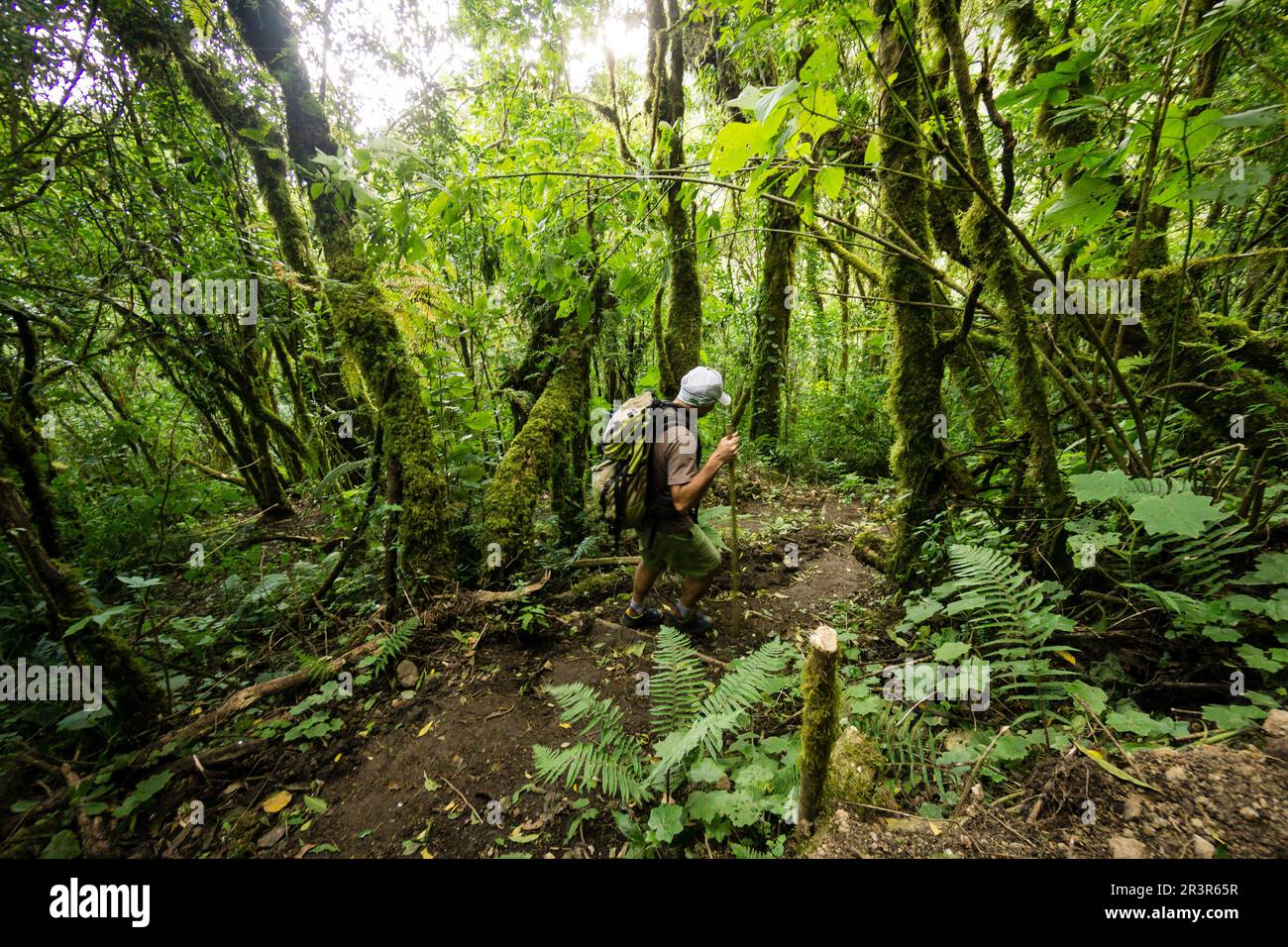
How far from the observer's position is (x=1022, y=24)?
3.82m

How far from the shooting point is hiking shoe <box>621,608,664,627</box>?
445 centimetres

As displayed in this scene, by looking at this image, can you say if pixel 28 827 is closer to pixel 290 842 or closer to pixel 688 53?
pixel 290 842

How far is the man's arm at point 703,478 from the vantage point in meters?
3.65

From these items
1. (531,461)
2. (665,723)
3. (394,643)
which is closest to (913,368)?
(665,723)

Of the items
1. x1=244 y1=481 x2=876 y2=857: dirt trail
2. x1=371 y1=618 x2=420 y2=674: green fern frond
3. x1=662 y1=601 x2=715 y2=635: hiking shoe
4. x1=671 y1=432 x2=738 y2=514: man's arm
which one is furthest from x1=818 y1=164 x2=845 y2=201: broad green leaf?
x1=371 y1=618 x2=420 y2=674: green fern frond

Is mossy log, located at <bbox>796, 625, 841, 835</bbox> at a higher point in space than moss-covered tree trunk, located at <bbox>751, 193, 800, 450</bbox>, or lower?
lower

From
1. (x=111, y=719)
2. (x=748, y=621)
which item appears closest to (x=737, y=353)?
(x=748, y=621)

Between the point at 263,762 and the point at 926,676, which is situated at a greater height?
the point at 926,676

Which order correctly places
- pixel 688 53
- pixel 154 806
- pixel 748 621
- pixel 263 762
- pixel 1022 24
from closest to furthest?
1. pixel 154 806
2. pixel 263 762
3. pixel 1022 24
4. pixel 748 621
5. pixel 688 53

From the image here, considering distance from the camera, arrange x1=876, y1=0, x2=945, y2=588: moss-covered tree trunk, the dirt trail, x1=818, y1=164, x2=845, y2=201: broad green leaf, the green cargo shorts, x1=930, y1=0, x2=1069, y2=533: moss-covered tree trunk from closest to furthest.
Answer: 1. x1=818, y1=164, x2=845, y2=201: broad green leaf
2. the dirt trail
3. x1=930, y1=0, x2=1069, y2=533: moss-covered tree trunk
4. x1=876, y1=0, x2=945, y2=588: moss-covered tree trunk
5. the green cargo shorts

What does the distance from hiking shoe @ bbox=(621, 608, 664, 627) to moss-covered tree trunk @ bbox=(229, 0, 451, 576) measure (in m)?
1.85

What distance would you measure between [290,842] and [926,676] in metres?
3.71

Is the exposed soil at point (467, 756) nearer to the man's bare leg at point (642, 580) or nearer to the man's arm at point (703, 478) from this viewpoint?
the man's bare leg at point (642, 580)

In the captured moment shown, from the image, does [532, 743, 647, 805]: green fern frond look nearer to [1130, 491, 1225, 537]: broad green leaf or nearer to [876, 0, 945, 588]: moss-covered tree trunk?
[1130, 491, 1225, 537]: broad green leaf
